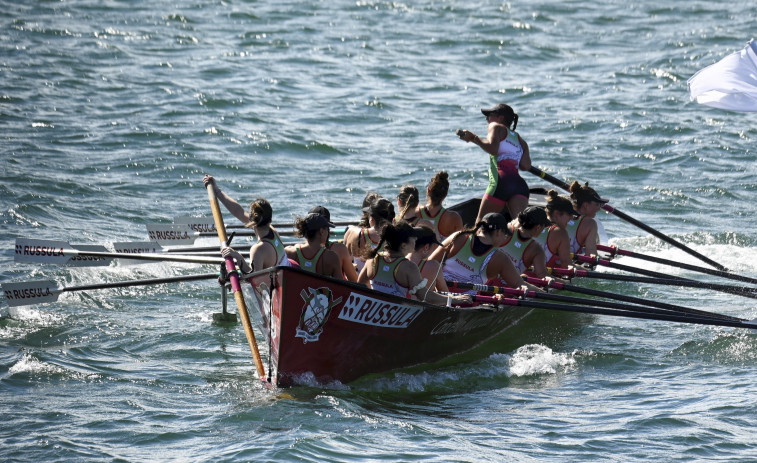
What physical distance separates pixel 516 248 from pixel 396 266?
209 centimetres

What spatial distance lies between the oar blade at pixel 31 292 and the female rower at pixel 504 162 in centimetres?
489

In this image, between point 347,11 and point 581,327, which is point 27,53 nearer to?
point 347,11

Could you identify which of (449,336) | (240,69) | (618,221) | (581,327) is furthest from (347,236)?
(240,69)

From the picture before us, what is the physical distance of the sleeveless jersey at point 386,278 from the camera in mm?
8898

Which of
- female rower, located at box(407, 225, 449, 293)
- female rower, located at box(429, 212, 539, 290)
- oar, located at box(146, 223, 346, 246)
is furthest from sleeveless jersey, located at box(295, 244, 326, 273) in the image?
oar, located at box(146, 223, 346, 246)

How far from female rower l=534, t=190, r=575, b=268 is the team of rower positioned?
0.01 meters

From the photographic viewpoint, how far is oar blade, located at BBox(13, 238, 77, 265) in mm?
10797

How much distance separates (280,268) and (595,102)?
15893 mm

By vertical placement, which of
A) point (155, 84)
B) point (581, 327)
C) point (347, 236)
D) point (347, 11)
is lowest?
point (581, 327)

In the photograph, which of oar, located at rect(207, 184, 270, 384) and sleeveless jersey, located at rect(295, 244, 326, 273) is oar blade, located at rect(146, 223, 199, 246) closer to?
oar, located at rect(207, 184, 270, 384)

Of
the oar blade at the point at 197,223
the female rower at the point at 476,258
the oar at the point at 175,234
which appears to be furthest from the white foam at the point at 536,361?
the oar blade at the point at 197,223

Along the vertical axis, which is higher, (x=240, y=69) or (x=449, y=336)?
(x=240, y=69)

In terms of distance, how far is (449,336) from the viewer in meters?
9.88

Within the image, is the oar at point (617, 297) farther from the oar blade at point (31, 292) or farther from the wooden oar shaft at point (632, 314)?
the oar blade at point (31, 292)
